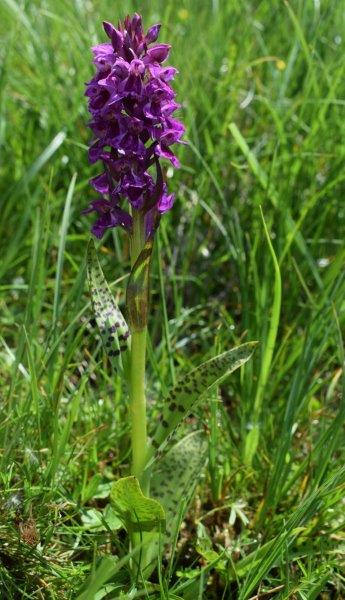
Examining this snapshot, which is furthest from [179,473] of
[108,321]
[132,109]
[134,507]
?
[132,109]

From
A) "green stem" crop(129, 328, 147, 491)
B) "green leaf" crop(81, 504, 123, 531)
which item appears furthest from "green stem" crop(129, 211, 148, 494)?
"green leaf" crop(81, 504, 123, 531)

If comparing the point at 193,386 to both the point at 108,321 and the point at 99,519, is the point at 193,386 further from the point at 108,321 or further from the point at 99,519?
the point at 99,519

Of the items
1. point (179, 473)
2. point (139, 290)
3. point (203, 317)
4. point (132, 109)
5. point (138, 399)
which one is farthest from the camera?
point (203, 317)

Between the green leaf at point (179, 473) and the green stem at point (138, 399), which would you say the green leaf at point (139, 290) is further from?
the green leaf at point (179, 473)

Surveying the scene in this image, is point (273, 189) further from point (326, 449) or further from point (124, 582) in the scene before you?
point (124, 582)

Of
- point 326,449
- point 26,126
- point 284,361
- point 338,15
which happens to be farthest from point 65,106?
point 326,449

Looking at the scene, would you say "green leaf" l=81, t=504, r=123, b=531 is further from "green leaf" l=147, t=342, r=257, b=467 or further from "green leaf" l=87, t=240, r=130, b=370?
"green leaf" l=87, t=240, r=130, b=370

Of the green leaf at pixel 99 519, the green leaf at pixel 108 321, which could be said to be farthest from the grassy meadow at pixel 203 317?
the green leaf at pixel 108 321
